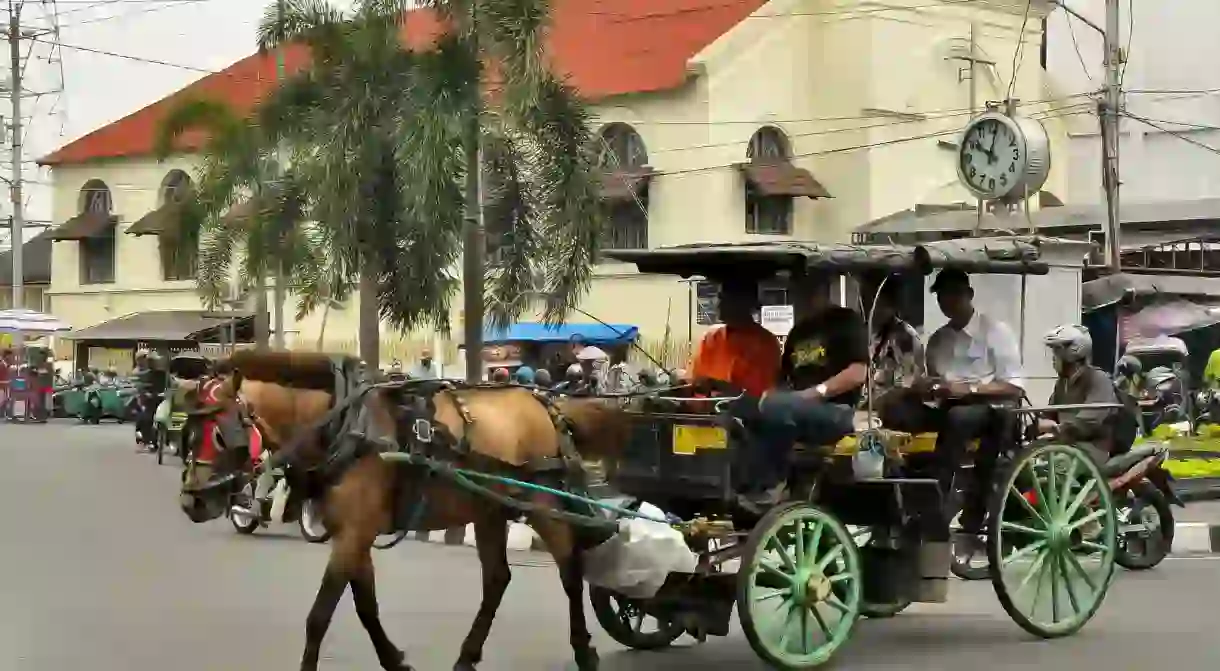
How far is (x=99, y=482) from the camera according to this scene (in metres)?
21.3

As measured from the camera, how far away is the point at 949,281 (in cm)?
877

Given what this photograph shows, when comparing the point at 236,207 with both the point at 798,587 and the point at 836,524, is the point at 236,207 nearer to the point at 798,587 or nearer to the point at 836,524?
the point at 836,524

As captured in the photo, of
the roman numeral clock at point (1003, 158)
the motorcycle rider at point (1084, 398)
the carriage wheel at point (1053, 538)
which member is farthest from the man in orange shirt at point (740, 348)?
the roman numeral clock at point (1003, 158)

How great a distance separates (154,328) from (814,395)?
38.5 meters

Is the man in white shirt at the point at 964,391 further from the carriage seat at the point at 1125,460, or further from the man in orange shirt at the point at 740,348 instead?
the carriage seat at the point at 1125,460

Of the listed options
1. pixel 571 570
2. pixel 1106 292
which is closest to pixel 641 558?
pixel 571 570

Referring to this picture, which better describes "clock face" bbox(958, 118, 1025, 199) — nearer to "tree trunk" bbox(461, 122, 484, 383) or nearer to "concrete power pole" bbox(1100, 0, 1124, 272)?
"concrete power pole" bbox(1100, 0, 1124, 272)

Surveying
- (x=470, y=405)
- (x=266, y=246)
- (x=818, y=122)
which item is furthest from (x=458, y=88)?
(x=818, y=122)

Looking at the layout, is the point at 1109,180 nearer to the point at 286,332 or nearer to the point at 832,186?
the point at 832,186

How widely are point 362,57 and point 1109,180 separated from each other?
11.1 meters

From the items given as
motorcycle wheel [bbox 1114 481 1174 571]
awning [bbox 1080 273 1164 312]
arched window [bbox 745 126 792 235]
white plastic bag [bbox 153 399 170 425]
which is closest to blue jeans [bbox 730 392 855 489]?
motorcycle wheel [bbox 1114 481 1174 571]

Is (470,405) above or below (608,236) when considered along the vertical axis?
below

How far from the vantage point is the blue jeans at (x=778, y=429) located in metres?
7.64

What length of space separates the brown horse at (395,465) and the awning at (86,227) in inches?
1604
